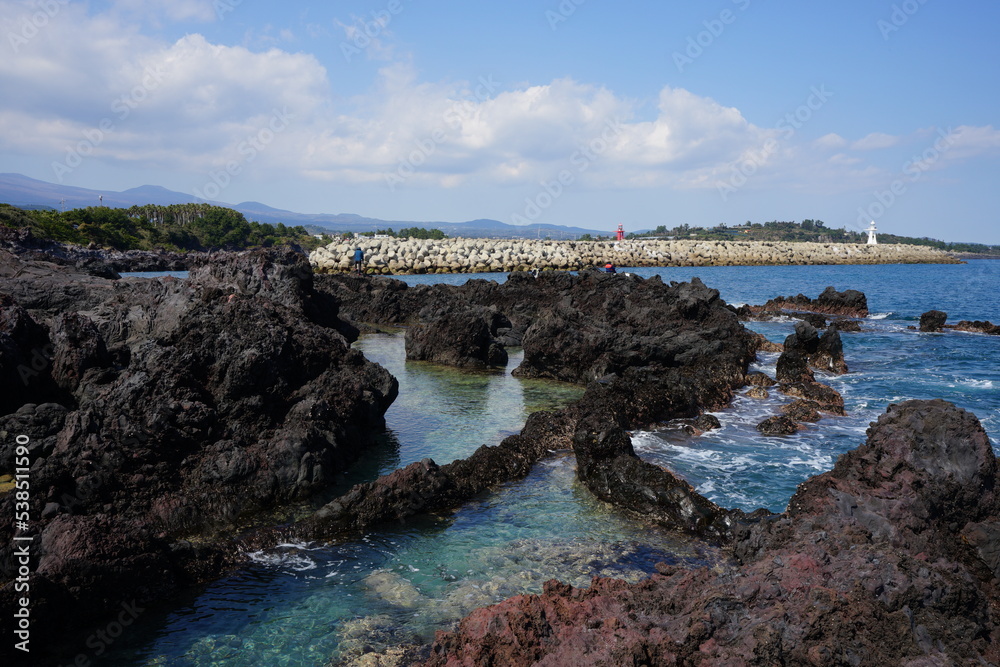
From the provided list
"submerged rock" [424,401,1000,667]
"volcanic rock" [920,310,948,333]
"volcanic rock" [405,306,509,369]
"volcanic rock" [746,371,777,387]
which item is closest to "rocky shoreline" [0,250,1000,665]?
"submerged rock" [424,401,1000,667]

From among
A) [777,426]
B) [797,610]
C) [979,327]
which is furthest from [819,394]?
[979,327]

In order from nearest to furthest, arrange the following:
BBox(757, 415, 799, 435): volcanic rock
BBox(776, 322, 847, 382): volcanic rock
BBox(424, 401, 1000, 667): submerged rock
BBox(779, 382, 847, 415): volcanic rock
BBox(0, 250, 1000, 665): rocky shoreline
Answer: BBox(424, 401, 1000, 667): submerged rock
BBox(0, 250, 1000, 665): rocky shoreline
BBox(757, 415, 799, 435): volcanic rock
BBox(779, 382, 847, 415): volcanic rock
BBox(776, 322, 847, 382): volcanic rock

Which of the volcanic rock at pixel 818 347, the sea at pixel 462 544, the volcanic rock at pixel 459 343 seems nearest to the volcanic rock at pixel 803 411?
the sea at pixel 462 544

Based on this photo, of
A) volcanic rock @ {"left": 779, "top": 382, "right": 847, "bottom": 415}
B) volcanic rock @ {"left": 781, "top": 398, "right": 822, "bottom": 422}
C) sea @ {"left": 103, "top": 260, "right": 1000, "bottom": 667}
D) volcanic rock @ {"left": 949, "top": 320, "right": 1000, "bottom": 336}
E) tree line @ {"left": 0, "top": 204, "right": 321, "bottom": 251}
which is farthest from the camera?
tree line @ {"left": 0, "top": 204, "right": 321, "bottom": 251}

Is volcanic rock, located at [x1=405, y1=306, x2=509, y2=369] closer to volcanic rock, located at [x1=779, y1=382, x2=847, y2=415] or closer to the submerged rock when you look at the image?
volcanic rock, located at [x1=779, y1=382, x2=847, y2=415]

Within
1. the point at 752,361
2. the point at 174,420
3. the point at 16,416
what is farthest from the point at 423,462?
the point at 752,361

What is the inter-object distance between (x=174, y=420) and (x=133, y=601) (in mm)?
3178

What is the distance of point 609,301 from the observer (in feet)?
83.9

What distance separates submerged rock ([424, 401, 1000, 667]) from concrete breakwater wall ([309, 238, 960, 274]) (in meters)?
56.1

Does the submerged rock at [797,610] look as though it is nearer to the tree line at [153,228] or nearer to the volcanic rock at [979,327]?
the volcanic rock at [979,327]

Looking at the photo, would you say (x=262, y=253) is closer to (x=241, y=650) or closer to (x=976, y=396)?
(x=241, y=650)

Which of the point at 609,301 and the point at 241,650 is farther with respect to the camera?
the point at 609,301

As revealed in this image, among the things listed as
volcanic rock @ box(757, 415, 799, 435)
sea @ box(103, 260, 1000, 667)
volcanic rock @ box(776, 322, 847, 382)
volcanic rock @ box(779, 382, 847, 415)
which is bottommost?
sea @ box(103, 260, 1000, 667)

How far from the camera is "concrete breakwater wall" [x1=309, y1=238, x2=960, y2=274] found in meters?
64.8
